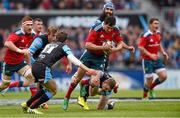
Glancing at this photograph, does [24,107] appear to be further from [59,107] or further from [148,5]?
[148,5]

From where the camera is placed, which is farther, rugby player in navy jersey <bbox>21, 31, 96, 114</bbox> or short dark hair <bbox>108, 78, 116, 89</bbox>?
short dark hair <bbox>108, 78, 116, 89</bbox>

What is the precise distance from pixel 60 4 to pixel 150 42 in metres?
14.3

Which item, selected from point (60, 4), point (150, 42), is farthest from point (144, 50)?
point (60, 4)

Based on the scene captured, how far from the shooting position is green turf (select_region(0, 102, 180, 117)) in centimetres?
1725

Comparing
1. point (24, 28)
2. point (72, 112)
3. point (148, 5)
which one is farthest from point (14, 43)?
point (148, 5)

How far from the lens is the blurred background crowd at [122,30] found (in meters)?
35.8

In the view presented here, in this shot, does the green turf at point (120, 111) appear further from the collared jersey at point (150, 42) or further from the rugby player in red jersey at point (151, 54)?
the collared jersey at point (150, 42)

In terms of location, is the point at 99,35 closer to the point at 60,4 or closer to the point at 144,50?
the point at 144,50

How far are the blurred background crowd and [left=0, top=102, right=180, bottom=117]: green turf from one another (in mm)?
14269

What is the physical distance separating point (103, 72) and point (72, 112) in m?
1.55

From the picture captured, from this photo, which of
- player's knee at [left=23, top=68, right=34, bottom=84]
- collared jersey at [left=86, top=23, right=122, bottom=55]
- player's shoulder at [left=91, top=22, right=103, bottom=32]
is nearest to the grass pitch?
player's knee at [left=23, top=68, right=34, bottom=84]

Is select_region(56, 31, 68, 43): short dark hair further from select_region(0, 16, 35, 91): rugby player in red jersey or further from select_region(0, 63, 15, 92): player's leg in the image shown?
select_region(0, 63, 15, 92): player's leg

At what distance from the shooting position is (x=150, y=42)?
82.0 ft

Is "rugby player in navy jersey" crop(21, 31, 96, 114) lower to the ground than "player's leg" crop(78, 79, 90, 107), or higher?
higher
